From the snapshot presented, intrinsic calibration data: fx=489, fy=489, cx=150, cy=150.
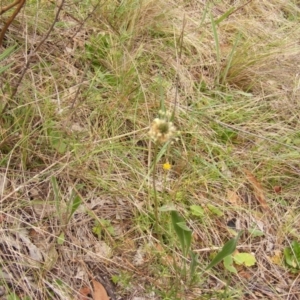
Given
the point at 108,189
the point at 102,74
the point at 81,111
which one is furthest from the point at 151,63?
the point at 108,189

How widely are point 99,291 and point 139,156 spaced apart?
0.54 meters

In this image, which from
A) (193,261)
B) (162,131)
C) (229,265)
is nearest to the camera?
(162,131)

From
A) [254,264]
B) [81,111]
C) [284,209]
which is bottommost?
[254,264]

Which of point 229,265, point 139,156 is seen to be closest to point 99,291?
point 229,265

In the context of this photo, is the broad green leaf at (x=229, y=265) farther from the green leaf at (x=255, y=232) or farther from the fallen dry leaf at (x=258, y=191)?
the fallen dry leaf at (x=258, y=191)

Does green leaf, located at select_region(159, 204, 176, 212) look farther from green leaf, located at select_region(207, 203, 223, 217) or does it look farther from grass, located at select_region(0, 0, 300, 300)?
green leaf, located at select_region(207, 203, 223, 217)

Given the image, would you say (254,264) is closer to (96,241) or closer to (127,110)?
(96,241)

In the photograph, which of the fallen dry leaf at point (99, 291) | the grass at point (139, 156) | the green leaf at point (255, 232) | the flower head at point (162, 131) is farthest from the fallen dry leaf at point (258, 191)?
the flower head at point (162, 131)

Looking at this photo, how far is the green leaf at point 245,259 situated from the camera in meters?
1.60

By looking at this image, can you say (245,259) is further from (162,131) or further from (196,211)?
(162,131)

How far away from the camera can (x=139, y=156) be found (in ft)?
5.85

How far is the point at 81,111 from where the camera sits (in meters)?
1.81

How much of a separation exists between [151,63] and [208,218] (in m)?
0.78

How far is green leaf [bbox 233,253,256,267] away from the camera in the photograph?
63.0 inches
